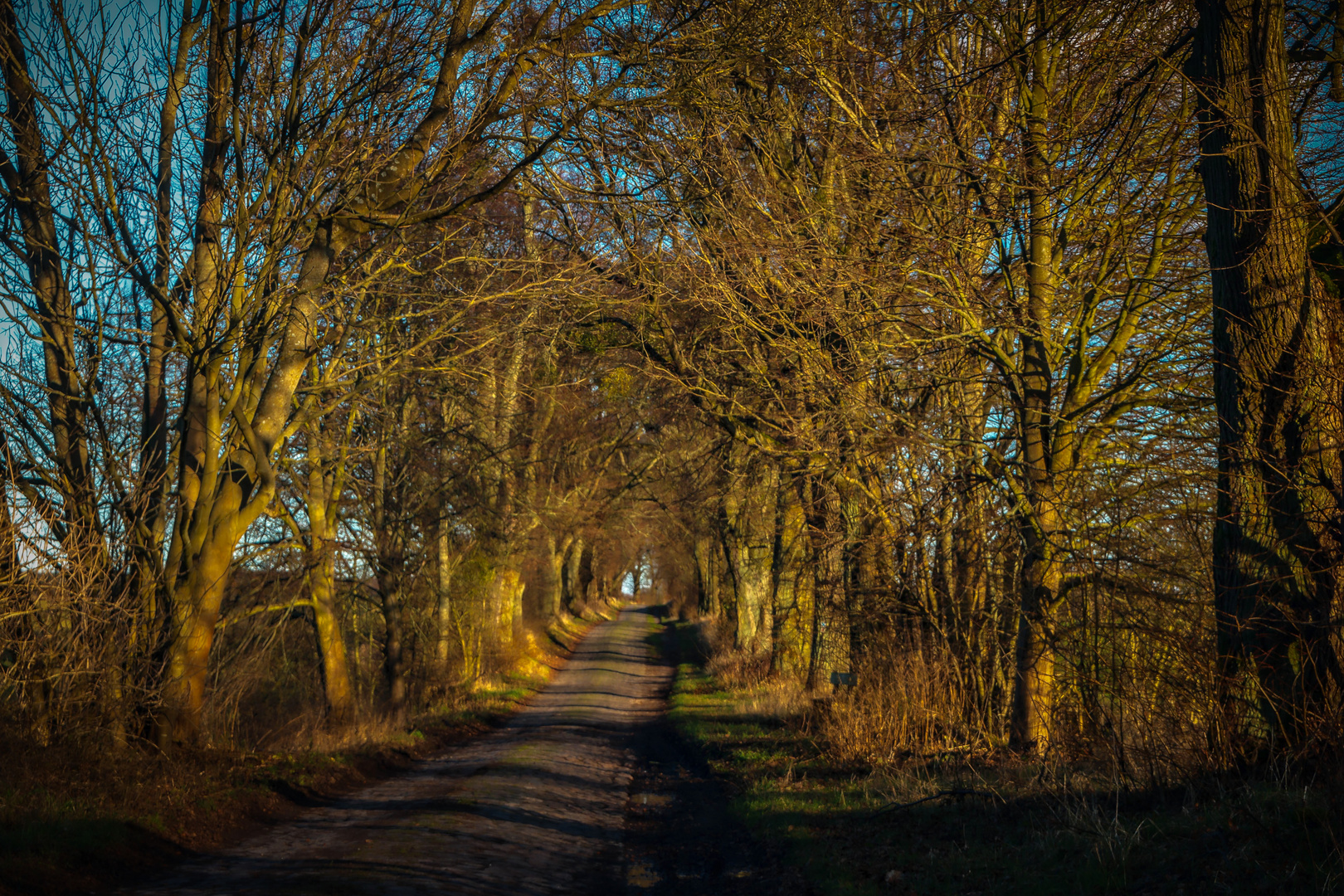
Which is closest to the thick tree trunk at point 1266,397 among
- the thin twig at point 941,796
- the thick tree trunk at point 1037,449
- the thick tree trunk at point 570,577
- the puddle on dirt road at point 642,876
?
the thin twig at point 941,796

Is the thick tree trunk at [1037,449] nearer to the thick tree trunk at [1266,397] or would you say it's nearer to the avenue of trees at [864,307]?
the avenue of trees at [864,307]

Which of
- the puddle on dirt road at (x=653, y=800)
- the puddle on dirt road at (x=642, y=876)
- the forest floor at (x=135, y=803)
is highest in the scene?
the forest floor at (x=135, y=803)

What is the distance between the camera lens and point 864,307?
1105cm

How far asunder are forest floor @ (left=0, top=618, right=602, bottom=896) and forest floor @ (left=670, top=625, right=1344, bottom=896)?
4804mm

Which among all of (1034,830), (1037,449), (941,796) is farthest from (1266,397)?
(941,796)

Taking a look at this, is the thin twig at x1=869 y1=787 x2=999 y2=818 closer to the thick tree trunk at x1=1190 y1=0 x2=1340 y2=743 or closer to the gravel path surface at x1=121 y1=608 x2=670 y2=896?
the thick tree trunk at x1=1190 y1=0 x2=1340 y2=743

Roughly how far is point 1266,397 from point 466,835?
7.28 meters

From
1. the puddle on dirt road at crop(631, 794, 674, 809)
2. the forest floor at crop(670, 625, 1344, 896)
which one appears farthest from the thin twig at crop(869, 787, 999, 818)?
the puddle on dirt road at crop(631, 794, 674, 809)

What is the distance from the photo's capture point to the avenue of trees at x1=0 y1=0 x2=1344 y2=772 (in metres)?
6.59

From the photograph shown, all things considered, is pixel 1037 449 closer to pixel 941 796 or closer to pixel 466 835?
pixel 941 796

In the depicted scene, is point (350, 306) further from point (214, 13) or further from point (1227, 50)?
point (1227, 50)

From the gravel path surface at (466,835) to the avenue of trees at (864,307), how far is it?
231 cm

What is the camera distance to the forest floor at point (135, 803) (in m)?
6.39

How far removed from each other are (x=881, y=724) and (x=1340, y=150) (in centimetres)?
743
